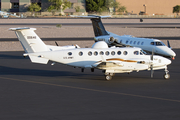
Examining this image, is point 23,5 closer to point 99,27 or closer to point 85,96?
point 99,27

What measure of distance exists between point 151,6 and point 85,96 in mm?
149181

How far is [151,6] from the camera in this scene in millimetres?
158750

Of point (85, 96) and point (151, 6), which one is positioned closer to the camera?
point (85, 96)

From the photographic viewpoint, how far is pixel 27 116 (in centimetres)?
1275

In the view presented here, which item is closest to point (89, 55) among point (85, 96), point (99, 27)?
point (85, 96)

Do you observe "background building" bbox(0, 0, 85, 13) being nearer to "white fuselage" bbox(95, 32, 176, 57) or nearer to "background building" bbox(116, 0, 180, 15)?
"background building" bbox(116, 0, 180, 15)

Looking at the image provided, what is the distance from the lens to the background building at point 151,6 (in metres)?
158

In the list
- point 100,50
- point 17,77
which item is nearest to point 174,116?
point 100,50

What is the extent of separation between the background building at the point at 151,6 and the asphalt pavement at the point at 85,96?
449ft

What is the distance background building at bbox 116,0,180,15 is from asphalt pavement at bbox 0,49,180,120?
137 meters

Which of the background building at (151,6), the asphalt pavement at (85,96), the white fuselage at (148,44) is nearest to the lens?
the asphalt pavement at (85,96)

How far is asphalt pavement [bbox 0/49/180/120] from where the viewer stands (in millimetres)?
13084

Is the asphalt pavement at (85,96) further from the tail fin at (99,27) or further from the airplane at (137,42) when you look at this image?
the tail fin at (99,27)

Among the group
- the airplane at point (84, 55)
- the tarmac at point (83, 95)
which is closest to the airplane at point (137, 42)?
the tarmac at point (83, 95)
